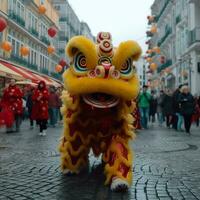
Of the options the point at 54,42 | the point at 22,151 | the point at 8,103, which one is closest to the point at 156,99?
the point at 8,103

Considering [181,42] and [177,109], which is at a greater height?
[181,42]

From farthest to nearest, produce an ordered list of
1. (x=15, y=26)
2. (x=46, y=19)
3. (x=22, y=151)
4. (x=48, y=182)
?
(x=46, y=19) < (x=15, y=26) < (x=22, y=151) < (x=48, y=182)

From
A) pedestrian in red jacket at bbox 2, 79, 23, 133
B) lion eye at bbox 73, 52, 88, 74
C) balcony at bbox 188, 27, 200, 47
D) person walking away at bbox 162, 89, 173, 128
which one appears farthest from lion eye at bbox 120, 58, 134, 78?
balcony at bbox 188, 27, 200, 47

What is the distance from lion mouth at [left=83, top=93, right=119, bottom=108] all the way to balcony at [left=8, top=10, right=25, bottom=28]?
110ft

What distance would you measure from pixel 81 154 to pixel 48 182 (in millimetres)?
601

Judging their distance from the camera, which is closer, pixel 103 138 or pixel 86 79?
pixel 86 79

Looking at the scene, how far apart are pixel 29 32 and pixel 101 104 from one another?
39.8 metres

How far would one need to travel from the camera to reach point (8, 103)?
44.4 feet

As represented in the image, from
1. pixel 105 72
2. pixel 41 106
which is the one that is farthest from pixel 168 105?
pixel 105 72

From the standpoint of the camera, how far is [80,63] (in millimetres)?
5406

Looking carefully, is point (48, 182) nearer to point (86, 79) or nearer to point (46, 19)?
point (86, 79)

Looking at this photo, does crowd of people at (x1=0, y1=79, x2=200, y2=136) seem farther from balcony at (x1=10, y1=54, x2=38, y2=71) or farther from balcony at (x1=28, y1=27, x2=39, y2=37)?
balcony at (x1=28, y1=27, x2=39, y2=37)

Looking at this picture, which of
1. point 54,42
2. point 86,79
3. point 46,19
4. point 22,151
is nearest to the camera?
A: point 86,79

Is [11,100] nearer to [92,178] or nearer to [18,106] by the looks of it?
[18,106]
